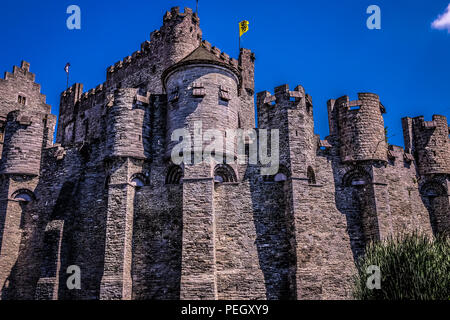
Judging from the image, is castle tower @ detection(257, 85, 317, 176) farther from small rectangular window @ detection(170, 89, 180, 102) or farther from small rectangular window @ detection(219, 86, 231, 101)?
small rectangular window @ detection(170, 89, 180, 102)

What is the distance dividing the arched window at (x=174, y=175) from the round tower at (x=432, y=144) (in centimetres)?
1433

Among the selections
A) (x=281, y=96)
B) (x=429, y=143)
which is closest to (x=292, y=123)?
(x=281, y=96)

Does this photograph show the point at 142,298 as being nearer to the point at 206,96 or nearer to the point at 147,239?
the point at 147,239

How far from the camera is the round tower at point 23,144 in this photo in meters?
24.7

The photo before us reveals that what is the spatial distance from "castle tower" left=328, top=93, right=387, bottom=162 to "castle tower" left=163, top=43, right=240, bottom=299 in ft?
18.7

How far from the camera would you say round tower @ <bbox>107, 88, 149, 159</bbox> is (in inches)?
882

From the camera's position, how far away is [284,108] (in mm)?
22875

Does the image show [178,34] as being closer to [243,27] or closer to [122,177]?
[243,27]

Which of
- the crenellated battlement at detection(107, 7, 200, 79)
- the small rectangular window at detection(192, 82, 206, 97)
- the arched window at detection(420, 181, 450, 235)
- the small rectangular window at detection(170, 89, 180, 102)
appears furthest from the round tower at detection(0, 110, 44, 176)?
the arched window at detection(420, 181, 450, 235)

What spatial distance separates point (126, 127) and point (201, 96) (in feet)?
13.3

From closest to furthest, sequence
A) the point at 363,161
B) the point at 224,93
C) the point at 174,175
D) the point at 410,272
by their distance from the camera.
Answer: the point at 410,272, the point at 174,175, the point at 224,93, the point at 363,161

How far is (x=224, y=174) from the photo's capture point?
2206 centimetres
